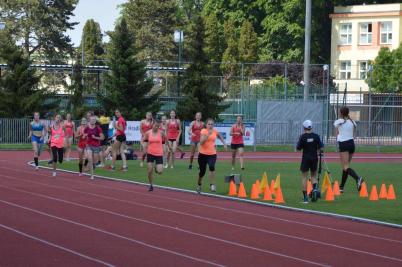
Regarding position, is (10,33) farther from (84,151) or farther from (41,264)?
(41,264)

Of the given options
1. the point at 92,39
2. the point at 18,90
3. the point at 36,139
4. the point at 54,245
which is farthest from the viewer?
the point at 92,39

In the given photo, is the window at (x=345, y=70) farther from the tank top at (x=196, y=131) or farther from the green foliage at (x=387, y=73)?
the tank top at (x=196, y=131)

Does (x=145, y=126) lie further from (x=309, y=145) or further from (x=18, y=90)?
(x=18, y=90)

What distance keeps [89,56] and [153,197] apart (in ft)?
195

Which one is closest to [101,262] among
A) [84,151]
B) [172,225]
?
[172,225]

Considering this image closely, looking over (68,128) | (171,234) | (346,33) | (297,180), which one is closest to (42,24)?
(346,33)

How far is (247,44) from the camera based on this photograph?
7650cm

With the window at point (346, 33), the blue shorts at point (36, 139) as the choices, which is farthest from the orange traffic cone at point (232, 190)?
the window at point (346, 33)

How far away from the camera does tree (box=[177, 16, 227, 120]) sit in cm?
4797

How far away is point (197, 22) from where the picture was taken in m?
48.3

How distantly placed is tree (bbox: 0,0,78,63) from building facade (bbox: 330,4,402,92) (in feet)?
73.8

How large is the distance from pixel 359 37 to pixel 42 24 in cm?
2635

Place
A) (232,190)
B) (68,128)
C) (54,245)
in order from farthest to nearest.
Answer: (68,128)
(232,190)
(54,245)

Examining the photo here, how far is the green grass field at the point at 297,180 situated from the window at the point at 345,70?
42902mm
